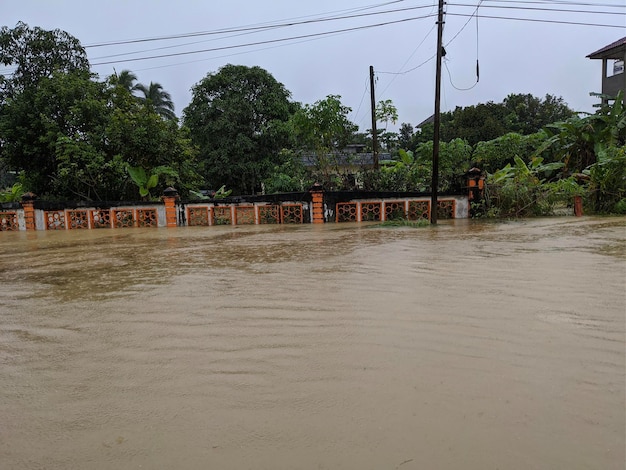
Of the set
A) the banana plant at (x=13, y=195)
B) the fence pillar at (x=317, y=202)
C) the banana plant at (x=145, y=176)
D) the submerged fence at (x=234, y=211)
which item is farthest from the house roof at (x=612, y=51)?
the banana plant at (x=13, y=195)

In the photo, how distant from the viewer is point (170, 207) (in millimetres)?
17656

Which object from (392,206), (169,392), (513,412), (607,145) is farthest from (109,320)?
(607,145)

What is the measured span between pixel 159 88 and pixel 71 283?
87.6ft

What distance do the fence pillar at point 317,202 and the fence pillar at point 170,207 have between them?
524 centimetres

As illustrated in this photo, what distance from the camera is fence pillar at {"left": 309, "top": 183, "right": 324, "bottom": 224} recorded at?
54.5 feet

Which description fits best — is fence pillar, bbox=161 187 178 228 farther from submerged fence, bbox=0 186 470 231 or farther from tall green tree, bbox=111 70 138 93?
tall green tree, bbox=111 70 138 93

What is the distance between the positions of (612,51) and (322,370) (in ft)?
93.1

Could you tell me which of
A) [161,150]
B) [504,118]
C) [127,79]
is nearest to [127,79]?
[127,79]

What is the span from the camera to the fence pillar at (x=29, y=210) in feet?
59.5

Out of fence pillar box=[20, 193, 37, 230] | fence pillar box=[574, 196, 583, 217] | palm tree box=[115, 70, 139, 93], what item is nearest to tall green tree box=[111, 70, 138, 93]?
palm tree box=[115, 70, 139, 93]

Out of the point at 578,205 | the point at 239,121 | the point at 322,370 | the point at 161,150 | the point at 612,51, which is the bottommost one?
the point at 322,370

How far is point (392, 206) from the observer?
16797mm

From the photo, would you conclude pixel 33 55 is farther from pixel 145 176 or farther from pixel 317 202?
pixel 317 202

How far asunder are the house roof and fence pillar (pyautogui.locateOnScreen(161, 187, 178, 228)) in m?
23.0
